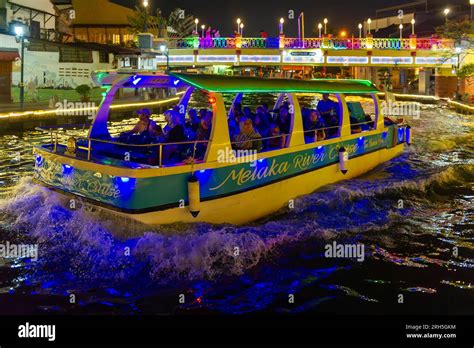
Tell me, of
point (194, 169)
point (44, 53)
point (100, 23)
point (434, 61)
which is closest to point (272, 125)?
point (194, 169)

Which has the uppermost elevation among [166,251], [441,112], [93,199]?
[441,112]

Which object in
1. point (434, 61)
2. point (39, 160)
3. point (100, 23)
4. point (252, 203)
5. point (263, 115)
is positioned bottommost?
point (252, 203)

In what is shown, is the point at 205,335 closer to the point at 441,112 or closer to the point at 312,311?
the point at 312,311

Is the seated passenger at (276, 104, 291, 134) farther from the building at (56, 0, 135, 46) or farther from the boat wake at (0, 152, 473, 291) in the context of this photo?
the building at (56, 0, 135, 46)

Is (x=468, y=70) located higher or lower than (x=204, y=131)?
higher

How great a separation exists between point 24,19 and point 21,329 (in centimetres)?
4098

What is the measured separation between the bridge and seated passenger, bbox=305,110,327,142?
4535 cm

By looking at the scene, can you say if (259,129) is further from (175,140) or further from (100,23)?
(100,23)

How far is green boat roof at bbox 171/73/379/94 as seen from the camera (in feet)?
30.6

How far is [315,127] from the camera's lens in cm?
1353

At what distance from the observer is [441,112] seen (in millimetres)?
41062

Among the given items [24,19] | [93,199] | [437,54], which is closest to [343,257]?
[93,199]

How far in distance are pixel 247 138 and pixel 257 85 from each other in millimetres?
1098

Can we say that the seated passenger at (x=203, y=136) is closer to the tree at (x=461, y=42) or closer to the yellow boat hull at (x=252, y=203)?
the yellow boat hull at (x=252, y=203)
